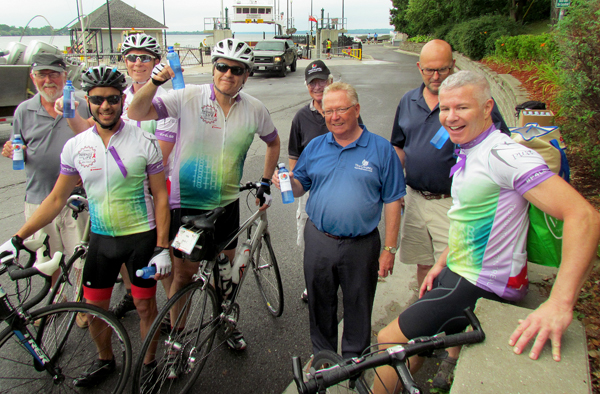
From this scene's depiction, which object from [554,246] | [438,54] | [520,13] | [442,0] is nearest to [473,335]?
[554,246]

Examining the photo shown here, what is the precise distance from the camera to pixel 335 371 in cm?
158

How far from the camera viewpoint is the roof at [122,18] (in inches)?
2279

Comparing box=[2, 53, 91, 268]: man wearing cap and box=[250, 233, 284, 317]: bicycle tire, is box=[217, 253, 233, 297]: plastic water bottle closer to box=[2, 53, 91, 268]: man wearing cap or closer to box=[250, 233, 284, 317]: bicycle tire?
box=[250, 233, 284, 317]: bicycle tire

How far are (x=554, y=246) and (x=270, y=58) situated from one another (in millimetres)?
21949

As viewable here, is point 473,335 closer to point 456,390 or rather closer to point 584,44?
point 456,390

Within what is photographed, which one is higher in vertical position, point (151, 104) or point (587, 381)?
point (151, 104)

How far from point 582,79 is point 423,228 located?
314 centimetres

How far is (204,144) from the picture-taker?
116 inches

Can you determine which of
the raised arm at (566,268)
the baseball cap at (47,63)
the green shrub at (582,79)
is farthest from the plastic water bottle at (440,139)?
the baseball cap at (47,63)

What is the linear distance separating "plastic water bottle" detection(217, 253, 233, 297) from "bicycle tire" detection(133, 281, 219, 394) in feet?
0.62

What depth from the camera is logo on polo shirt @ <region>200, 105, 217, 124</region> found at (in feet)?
9.61

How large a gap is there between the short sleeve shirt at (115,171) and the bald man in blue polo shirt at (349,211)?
1014 mm

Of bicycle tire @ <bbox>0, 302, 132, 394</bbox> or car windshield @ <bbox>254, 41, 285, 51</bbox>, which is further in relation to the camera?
car windshield @ <bbox>254, 41, 285, 51</bbox>

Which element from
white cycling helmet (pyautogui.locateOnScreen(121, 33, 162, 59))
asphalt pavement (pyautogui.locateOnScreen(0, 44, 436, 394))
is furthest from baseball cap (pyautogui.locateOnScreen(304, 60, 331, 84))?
asphalt pavement (pyautogui.locateOnScreen(0, 44, 436, 394))
